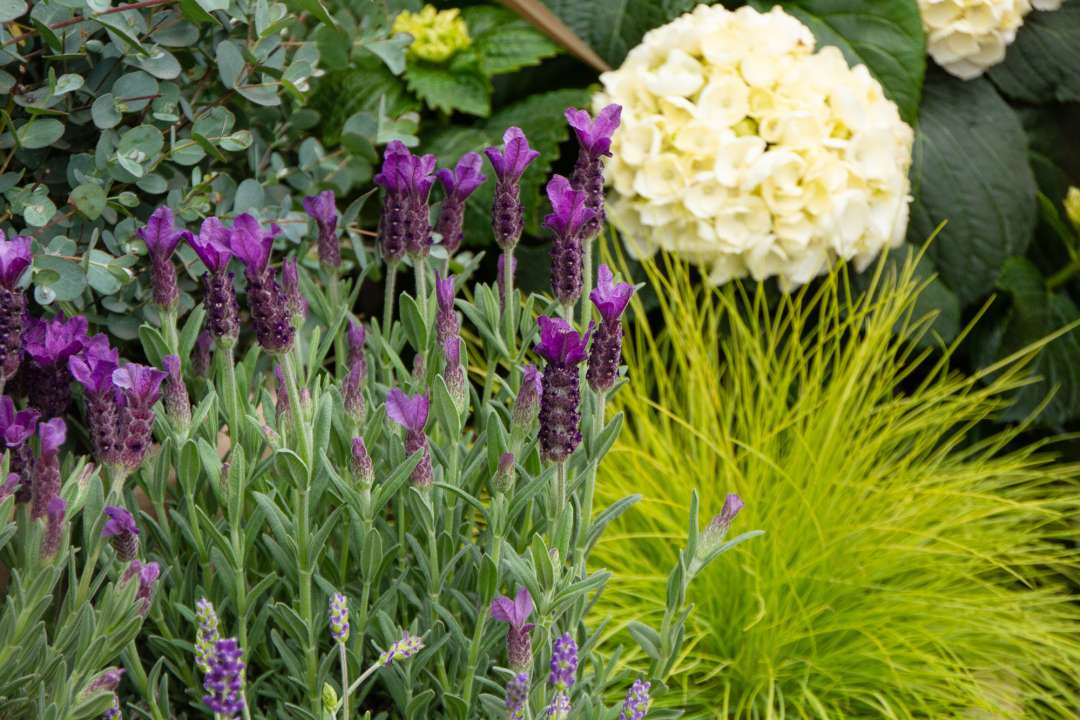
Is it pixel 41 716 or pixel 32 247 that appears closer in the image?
pixel 41 716

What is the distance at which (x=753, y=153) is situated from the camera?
1.72 metres

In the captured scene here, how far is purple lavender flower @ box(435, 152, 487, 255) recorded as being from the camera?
3.73 ft

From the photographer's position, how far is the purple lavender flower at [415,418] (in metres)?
0.95

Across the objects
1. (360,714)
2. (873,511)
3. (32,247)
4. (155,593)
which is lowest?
(873,511)

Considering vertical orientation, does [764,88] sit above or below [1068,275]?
above

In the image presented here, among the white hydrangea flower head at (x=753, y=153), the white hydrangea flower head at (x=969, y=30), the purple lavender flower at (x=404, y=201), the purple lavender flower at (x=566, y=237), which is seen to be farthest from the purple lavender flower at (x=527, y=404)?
the white hydrangea flower head at (x=969, y=30)

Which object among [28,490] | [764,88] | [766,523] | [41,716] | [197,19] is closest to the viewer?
[41,716]

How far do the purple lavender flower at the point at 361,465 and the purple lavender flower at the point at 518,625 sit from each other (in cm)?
14

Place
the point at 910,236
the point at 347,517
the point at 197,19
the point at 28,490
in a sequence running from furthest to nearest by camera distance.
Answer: the point at 910,236
the point at 197,19
the point at 347,517
the point at 28,490

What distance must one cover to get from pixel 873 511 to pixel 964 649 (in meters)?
0.22

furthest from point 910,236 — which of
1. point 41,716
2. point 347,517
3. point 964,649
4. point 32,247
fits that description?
point 41,716

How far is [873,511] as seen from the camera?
5.48 ft

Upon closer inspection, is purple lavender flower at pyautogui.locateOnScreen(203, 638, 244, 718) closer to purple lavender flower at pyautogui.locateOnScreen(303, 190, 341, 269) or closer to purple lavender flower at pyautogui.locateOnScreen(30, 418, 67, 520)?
purple lavender flower at pyautogui.locateOnScreen(30, 418, 67, 520)

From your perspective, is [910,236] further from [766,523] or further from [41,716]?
[41,716]
